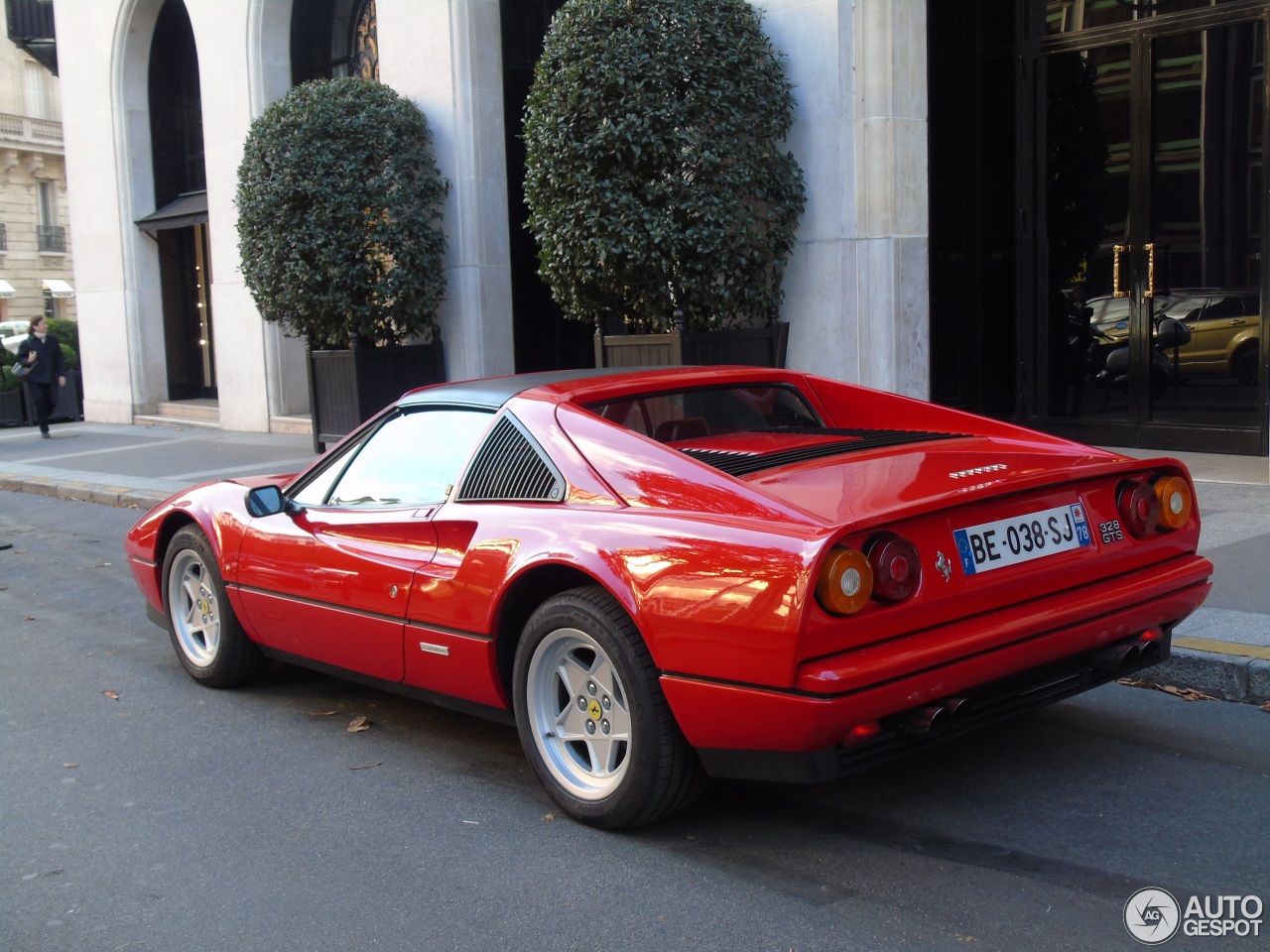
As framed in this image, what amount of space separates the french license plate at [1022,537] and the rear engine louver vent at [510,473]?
126 centimetres

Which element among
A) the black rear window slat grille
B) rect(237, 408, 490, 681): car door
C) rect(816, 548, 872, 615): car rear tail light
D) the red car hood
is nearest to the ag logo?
rect(816, 548, 872, 615): car rear tail light

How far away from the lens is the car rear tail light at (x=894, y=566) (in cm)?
343

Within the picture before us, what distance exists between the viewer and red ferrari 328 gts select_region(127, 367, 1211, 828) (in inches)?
135

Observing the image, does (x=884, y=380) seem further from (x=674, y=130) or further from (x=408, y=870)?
(x=408, y=870)

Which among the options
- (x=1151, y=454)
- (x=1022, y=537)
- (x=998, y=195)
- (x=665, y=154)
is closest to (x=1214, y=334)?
(x=1151, y=454)

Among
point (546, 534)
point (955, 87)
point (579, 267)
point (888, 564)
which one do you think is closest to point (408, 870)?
point (546, 534)

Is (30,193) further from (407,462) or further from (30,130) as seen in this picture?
(407,462)

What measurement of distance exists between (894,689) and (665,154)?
7.51m

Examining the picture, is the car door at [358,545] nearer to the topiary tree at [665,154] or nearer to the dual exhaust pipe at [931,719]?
the dual exhaust pipe at [931,719]

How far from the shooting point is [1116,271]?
34.9 feet

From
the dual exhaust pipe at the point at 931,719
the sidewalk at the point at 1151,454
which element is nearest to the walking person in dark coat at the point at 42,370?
the sidewalk at the point at 1151,454

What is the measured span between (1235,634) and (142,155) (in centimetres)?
1972

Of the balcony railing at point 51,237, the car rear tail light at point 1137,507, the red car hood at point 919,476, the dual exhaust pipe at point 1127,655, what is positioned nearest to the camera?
the red car hood at point 919,476

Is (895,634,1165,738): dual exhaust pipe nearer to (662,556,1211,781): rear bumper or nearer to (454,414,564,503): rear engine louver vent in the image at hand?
(662,556,1211,781): rear bumper
